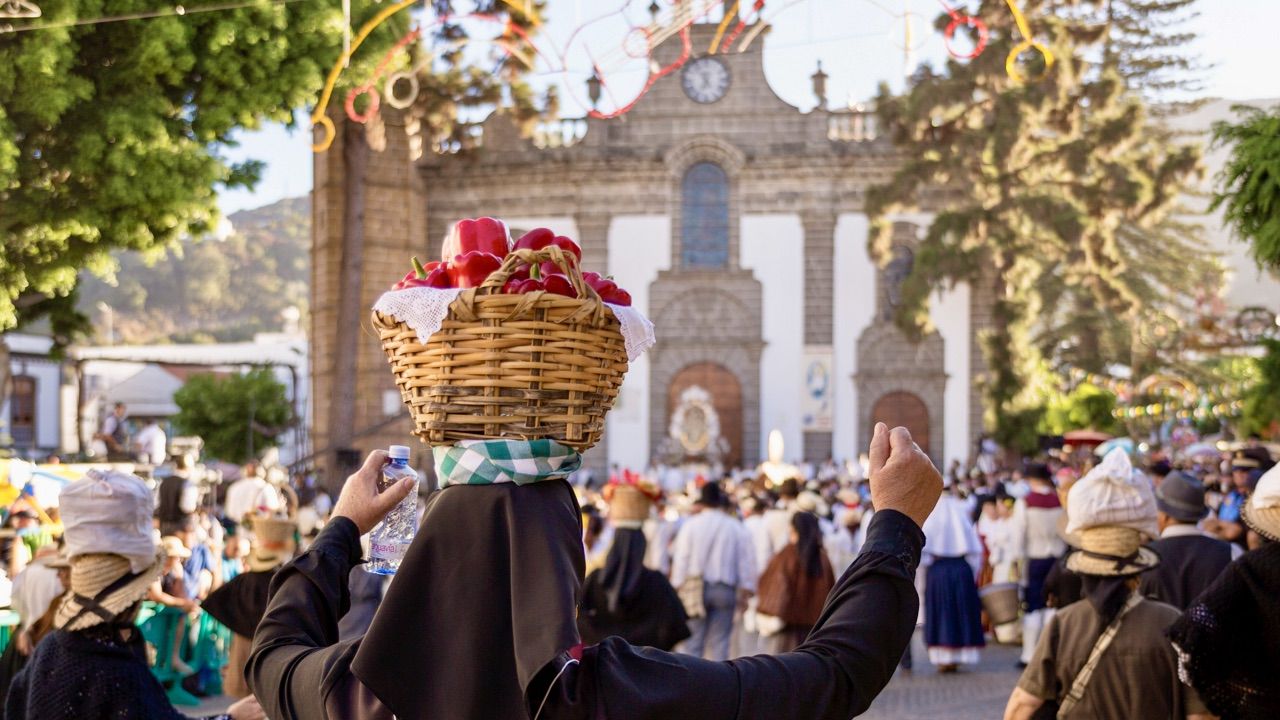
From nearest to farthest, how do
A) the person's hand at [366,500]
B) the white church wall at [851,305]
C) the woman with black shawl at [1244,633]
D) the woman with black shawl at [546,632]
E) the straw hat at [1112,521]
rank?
the woman with black shawl at [546,632] < the person's hand at [366,500] < the woman with black shawl at [1244,633] < the straw hat at [1112,521] < the white church wall at [851,305]

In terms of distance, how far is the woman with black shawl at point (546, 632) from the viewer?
1.97 m

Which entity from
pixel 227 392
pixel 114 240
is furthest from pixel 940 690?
pixel 227 392

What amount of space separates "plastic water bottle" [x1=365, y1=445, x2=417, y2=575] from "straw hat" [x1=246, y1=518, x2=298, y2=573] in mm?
5230

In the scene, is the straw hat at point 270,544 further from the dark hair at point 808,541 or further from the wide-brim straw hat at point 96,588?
the dark hair at point 808,541

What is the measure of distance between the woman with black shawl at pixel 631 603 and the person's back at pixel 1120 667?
3.88 metres

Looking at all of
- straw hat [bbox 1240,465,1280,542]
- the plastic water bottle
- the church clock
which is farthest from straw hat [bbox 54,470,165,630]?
the church clock

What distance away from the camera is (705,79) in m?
36.3

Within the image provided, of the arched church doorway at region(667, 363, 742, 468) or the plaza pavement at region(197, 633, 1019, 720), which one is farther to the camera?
the arched church doorway at region(667, 363, 742, 468)

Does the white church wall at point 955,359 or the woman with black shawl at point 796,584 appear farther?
the white church wall at point 955,359

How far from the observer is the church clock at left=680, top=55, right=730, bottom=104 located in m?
36.2

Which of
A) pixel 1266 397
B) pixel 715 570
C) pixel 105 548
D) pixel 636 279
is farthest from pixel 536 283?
pixel 636 279

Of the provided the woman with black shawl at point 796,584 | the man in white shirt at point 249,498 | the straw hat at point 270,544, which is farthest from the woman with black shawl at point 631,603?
the man in white shirt at point 249,498

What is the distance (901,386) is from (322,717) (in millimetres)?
33196

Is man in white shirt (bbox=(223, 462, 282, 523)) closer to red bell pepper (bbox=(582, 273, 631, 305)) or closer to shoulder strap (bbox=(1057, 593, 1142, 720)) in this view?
shoulder strap (bbox=(1057, 593, 1142, 720))
